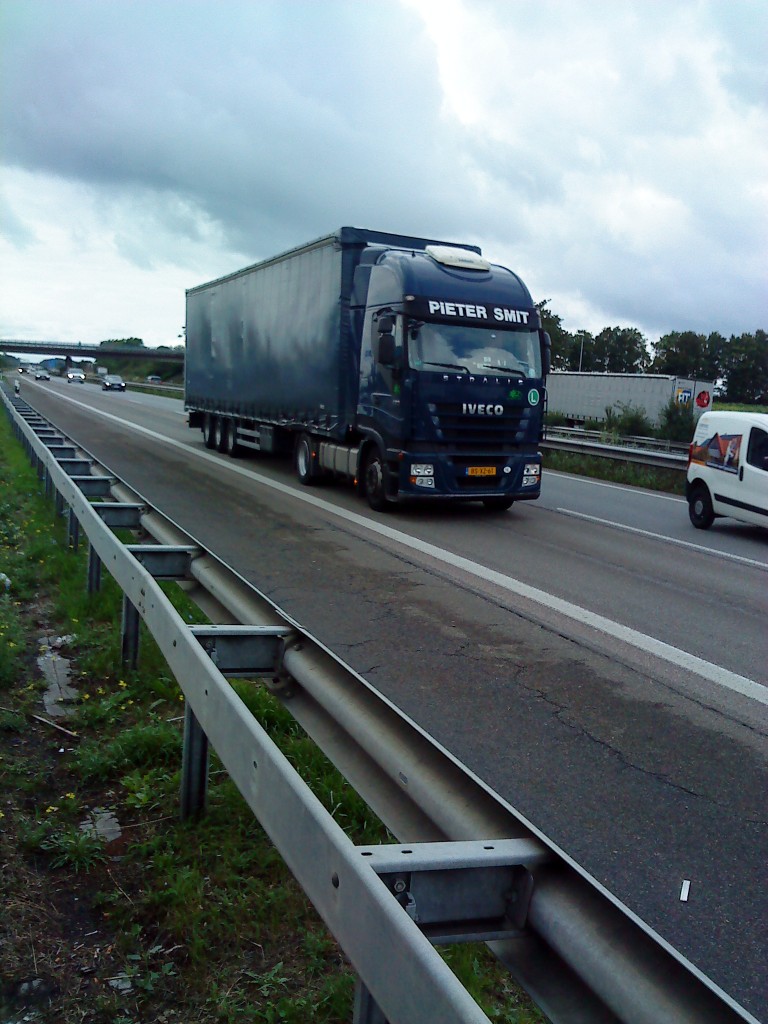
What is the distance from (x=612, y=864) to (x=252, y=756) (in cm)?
182

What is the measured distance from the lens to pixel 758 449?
13.8 m

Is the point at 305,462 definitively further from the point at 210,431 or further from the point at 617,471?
the point at 617,471

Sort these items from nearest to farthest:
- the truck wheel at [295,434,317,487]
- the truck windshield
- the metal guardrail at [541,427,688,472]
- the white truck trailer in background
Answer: the truck windshield, the truck wheel at [295,434,317,487], the metal guardrail at [541,427,688,472], the white truck trailer in background

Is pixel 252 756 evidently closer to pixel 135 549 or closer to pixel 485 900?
pixel 485 900

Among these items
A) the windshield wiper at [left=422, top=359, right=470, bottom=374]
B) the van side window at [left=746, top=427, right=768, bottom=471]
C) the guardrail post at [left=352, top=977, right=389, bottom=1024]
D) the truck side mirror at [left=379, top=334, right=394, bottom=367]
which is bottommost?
the guardrail post at [left=352, top=977, right=389, bottom=1024]

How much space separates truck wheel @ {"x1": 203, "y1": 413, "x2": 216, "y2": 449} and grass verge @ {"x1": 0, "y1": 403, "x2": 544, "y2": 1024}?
18.5 m

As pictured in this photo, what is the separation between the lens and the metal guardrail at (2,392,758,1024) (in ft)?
6.11

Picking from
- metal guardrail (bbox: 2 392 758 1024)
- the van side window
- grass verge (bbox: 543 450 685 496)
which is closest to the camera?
metal guardrail (bbox: 2 392 758 1024)

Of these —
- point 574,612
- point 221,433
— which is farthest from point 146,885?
point 221,433

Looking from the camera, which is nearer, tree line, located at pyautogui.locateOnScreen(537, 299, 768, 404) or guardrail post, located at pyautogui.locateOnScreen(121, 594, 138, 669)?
guardrail post, located at pyautogui.locateOnScreen(121, 594, 138, 669)

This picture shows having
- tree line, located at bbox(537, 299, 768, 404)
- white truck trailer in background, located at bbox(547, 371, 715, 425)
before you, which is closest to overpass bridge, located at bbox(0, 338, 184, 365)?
tree line, located at bbox(537, 299, 768, 404)

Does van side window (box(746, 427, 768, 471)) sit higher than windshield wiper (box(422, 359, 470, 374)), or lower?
lower

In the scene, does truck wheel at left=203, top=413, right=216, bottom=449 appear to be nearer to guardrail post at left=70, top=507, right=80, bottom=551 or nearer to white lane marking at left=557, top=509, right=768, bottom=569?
white lane marking at left=557, top=509, right=768, bottom=569

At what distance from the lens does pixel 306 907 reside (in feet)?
11.5
